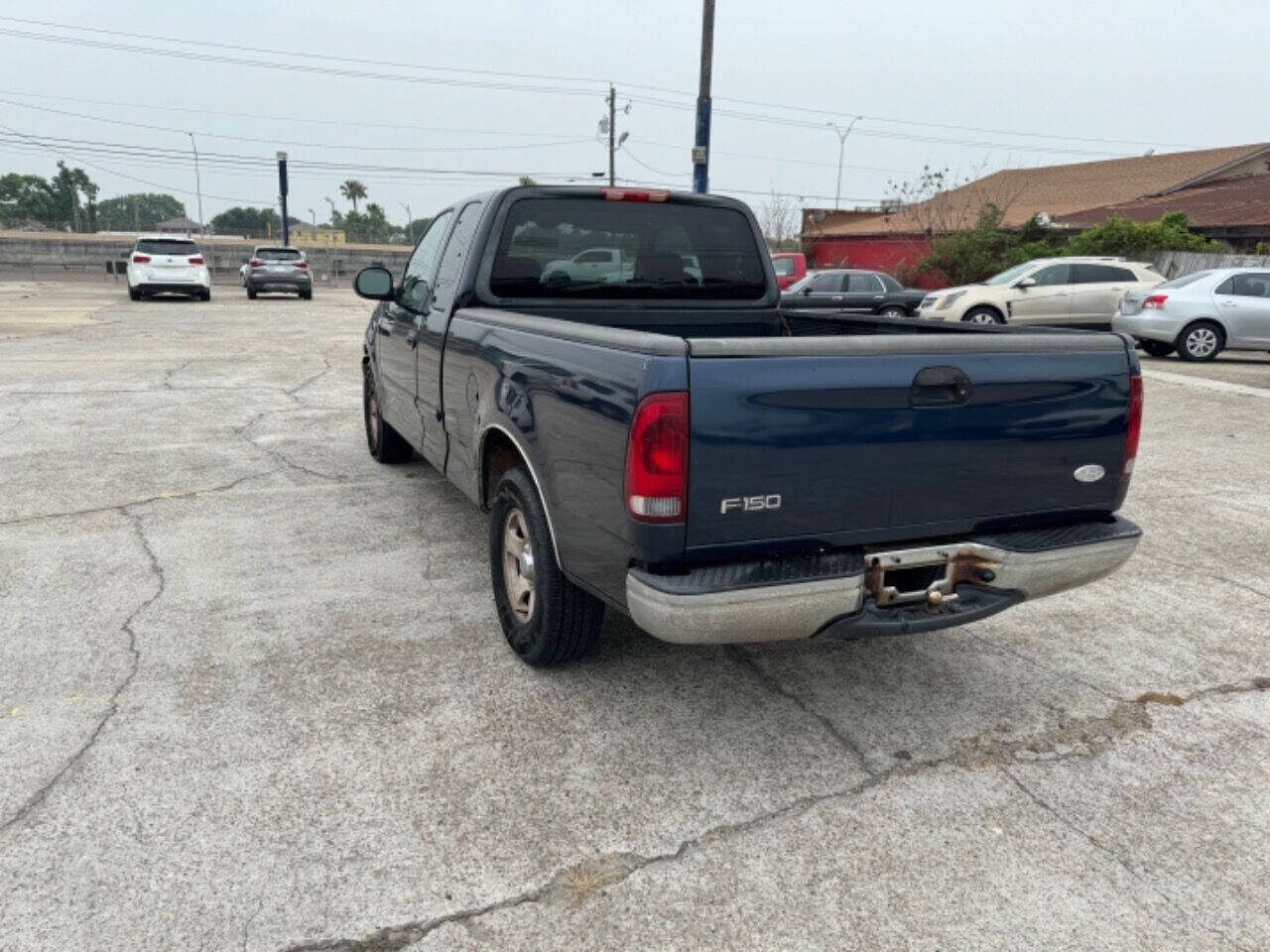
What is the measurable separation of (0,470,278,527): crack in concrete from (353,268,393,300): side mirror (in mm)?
1875

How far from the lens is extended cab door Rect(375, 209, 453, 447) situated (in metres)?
4.92

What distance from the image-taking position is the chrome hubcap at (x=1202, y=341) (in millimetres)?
14242

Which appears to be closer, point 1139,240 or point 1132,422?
point 1132,422

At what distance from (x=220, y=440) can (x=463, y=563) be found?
3841 millimetres

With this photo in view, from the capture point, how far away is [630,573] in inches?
106

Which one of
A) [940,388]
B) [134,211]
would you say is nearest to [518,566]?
[940,388]

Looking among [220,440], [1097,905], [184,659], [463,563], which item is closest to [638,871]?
[1097,905]

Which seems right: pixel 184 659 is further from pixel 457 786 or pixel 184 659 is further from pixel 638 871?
pixel 638 871

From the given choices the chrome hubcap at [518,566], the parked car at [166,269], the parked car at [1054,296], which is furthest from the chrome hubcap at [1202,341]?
the parked car at [166,269]

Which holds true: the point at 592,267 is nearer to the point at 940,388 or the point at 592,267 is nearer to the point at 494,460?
the point at 494,460

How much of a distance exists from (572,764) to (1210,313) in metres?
14.7

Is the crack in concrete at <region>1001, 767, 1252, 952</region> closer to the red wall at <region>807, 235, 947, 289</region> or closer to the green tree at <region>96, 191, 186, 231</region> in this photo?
the red wall at <region>807, 235, 947, 289</region>

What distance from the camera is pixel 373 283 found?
5.12 metres

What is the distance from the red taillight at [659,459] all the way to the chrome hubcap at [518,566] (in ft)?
3.06
